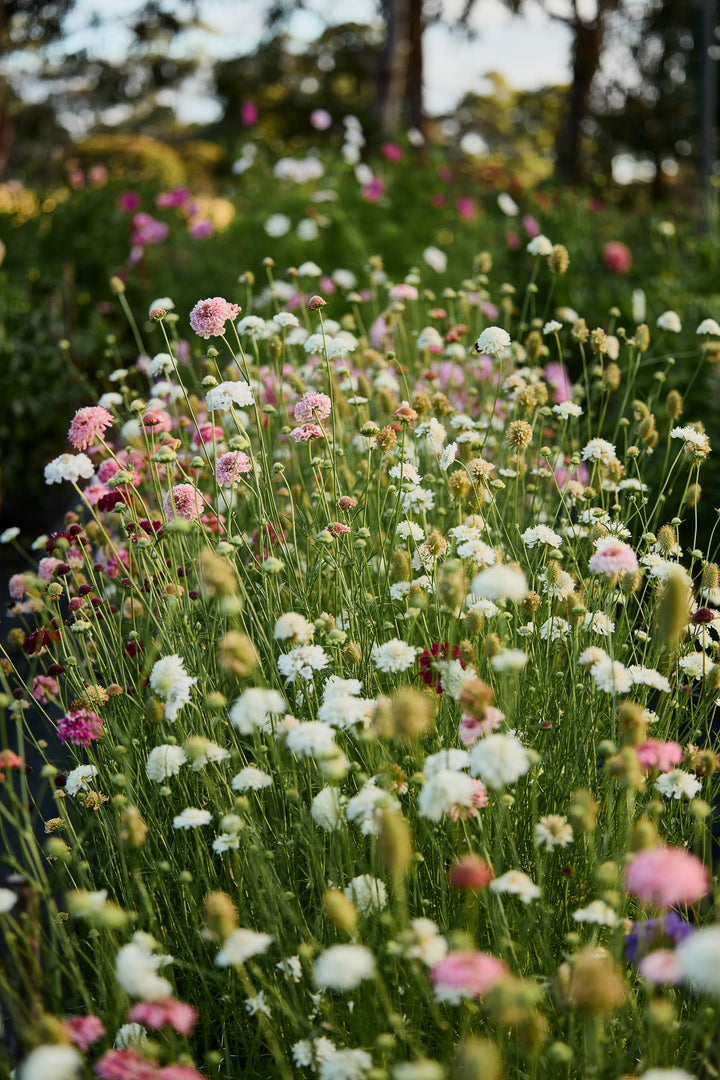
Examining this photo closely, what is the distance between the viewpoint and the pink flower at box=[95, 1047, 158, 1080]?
1137mm

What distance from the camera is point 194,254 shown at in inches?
253

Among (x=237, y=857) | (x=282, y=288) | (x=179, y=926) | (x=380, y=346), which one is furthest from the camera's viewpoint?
(x=282, y=288)

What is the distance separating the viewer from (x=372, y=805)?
1442 mm

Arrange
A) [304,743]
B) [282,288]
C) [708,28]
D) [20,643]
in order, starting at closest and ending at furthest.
→ [304,743] < [20,643] < [282,288] < [708,28]

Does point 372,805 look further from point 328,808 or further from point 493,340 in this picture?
point 493,340

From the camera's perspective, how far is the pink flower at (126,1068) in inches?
44.8

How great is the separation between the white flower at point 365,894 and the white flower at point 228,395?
1.16 meters

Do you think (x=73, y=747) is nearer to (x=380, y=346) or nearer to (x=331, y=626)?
(x=331, y=626)

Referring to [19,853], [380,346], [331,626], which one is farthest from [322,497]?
[380,346]

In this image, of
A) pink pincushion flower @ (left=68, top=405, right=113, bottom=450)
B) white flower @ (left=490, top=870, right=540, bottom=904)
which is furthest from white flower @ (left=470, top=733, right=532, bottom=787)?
pink pincushion flower @ (left=68, top=405, right=113, bottom=450)

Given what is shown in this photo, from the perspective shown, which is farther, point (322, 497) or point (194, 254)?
point (194, 254)

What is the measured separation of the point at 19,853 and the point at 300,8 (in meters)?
12.5

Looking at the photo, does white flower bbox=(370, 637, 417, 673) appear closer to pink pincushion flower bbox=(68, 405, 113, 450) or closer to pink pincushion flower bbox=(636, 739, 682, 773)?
pink pincushion flower bbox=(636, 739, 682, 773)

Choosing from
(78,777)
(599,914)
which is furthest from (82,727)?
(599,914)
